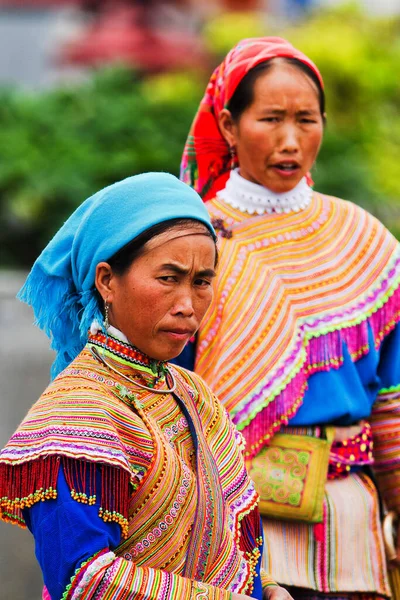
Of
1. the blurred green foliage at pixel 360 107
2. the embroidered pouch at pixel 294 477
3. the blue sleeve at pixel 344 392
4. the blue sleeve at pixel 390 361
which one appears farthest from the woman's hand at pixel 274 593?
the blurred green foliage at pixel 360 107

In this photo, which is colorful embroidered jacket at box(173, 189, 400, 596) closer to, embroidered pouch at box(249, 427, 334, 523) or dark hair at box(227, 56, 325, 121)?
embroidered pouch at box(249, 427, 334, 523)

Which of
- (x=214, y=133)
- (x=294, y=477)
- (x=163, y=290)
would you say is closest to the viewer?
(x=163, y=290)

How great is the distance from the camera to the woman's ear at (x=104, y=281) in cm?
236

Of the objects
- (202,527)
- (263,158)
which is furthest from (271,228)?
(202,527)

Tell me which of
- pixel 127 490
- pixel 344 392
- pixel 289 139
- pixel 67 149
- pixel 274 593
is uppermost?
pixel 67 149

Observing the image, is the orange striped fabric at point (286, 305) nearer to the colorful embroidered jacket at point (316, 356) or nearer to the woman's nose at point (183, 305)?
the colorful embroidered jacket at point (316, 356)

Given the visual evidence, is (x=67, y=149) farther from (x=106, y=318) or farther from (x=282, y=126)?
(x=106, y=318)

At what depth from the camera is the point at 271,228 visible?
3.35 m

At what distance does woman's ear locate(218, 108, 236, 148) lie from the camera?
11.0 ft

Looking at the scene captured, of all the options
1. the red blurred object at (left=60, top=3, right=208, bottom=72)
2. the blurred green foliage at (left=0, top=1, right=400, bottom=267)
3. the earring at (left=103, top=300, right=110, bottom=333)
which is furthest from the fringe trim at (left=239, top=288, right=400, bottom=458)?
the red blurred object at (left=60, top=3, right=208, bottom=72)

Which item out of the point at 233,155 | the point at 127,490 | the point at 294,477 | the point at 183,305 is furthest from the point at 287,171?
the point at 127,490

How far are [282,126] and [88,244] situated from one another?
106cm

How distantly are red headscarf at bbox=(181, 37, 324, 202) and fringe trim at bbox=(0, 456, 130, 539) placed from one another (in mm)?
1512

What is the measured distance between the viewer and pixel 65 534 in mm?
2117
